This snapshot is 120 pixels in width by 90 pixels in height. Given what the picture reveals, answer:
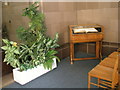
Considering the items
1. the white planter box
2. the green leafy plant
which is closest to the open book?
the green leafy plant

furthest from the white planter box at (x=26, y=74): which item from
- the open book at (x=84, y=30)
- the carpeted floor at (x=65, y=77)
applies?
the open book at (x=84, y=30)

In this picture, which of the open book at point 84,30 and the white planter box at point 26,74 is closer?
the white planter box at point 26,74

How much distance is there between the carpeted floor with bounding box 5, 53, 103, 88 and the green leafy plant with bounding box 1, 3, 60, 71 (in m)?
0.30

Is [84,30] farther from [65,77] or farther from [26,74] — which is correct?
[26,74]

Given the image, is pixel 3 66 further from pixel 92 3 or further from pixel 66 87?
pixel 92 3

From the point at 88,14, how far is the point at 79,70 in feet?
6.25

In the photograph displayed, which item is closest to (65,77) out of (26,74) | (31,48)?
(26,74)

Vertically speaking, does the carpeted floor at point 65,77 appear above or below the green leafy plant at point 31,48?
below

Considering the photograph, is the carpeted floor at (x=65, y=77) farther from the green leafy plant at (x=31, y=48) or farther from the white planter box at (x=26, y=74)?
the green leafy plant at (x=31, y=48)

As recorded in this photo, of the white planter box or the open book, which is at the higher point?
the open book

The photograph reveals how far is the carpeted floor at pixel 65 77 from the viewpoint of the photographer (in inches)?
98.9

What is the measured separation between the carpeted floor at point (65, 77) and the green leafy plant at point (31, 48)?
295 mm

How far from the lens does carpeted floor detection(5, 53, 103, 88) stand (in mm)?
2512

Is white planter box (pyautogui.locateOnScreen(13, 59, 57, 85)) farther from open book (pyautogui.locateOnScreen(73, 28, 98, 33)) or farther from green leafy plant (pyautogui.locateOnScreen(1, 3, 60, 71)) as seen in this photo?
open book (pyautogui.locateOnScreen(73, 28, 98, 33))
